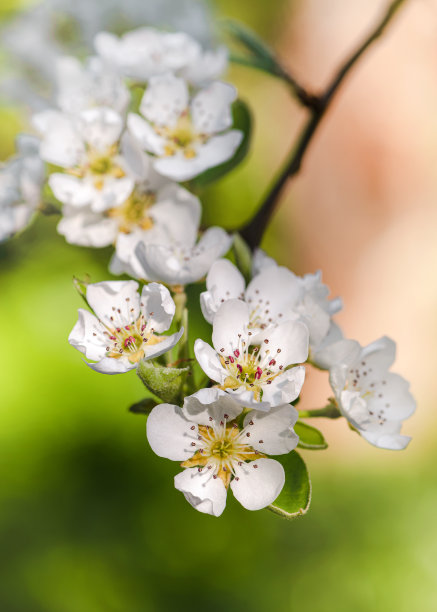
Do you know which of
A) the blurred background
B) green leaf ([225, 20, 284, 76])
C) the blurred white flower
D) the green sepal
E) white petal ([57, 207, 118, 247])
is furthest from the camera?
the blurred background

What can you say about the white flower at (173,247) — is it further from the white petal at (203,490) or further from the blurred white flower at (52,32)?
the blurred white flower at (52,32)

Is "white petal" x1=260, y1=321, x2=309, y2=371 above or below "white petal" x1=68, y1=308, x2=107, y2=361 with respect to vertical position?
above

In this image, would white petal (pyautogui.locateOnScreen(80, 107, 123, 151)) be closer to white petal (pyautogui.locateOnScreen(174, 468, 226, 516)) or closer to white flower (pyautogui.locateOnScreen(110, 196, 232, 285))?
white flower (pyautogui.locateOnScreen(110, 196, 232, 285))

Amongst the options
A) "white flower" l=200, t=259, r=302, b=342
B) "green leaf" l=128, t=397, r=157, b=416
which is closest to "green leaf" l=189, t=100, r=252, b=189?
"white flower" l=200, t=259, r=302, b=342

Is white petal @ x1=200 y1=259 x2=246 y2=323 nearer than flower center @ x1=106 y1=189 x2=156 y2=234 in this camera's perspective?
Yes

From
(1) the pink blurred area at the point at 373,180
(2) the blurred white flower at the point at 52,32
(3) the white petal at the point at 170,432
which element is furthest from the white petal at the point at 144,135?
(1) the pink blurred area at the point at 373,180

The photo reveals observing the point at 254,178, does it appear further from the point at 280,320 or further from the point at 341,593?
the point at 280,320

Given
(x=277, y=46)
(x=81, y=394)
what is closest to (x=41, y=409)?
(x=81, y=394)
